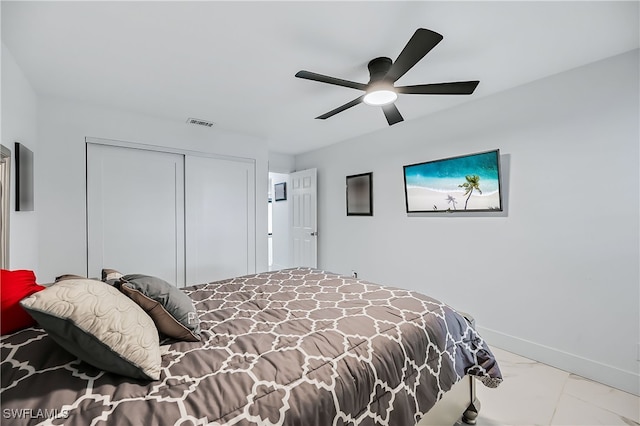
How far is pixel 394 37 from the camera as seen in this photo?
5.88ft

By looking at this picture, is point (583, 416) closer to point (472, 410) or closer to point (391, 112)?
point (472, 410)

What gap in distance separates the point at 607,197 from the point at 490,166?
849 mm

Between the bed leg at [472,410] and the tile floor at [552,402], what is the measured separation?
0.22 feet

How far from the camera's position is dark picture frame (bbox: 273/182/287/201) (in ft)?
18.4

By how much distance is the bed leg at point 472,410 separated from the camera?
173 centimetres

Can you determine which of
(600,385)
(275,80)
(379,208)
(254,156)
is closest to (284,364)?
(275,80)

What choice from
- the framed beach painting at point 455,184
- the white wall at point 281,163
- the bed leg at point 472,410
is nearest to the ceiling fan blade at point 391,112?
the framed beach painting at point 455,184

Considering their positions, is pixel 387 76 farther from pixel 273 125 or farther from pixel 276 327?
pixel 273 125

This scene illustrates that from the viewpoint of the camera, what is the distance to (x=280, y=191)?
18.8 feet

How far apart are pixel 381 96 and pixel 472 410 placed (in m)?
2.16

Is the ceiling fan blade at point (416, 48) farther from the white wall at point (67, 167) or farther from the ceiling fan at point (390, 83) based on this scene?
the white wall at point (67, 167)

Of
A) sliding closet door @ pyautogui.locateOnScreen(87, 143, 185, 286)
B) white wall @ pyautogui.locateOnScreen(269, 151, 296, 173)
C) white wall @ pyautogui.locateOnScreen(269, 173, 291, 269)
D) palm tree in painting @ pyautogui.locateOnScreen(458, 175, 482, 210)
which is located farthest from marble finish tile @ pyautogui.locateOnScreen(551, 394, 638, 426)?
white wall @ pyautogui.locateOnScreen(269, 151, 296, 173)

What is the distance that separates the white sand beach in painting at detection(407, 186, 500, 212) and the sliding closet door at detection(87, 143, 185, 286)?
279 cm

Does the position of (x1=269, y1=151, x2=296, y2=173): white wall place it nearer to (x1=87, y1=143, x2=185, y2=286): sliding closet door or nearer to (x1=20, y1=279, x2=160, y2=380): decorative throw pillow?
(x1=87, y1=143, x2=185, y2=286): sliding closet door
